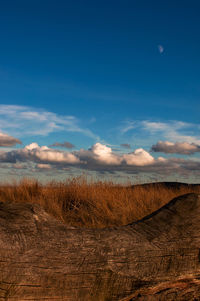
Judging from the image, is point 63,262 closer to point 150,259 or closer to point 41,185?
point 150,259

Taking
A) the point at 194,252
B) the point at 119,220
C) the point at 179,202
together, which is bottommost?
the point at 119,220

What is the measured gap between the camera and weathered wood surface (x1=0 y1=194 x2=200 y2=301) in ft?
7.39

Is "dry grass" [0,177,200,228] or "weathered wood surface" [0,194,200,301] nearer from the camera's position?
"weathered wood surface" [0,194,200,301]

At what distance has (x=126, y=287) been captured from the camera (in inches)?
93.4

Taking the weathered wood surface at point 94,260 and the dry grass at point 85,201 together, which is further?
the dry grass at point 85,201

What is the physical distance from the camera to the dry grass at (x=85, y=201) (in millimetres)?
6414

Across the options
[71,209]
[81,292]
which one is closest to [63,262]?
[81,292]

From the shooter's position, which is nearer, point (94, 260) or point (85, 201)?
point (94, 260)

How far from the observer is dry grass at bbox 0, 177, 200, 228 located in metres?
6.41

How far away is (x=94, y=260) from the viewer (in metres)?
2.36

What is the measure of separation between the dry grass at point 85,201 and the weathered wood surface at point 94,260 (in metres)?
3.14

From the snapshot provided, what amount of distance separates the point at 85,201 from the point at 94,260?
534 cm

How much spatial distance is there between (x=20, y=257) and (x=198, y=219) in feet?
5.44

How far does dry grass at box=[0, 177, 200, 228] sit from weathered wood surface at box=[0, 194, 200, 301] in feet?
10.3
